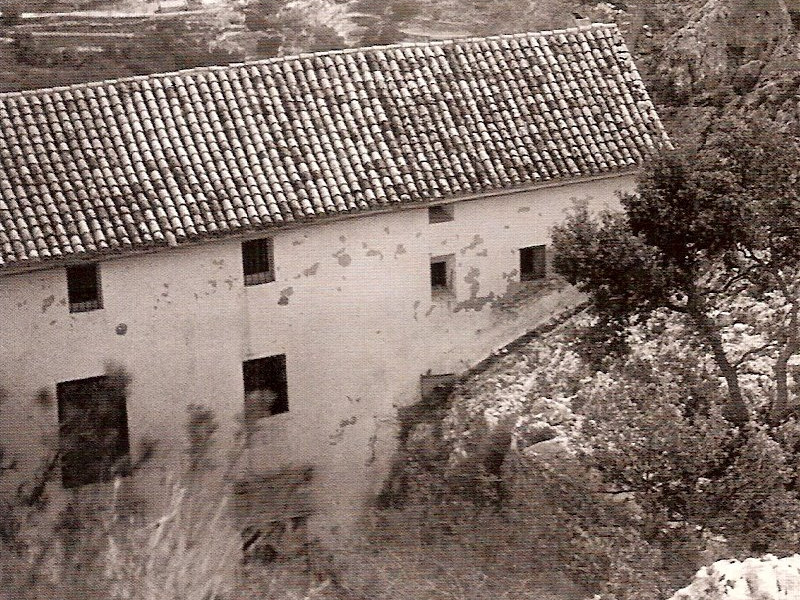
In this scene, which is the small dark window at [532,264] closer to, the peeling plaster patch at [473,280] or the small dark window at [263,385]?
the peeling plaster patch at [473,280]

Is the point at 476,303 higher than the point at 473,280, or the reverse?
the point at 473,280

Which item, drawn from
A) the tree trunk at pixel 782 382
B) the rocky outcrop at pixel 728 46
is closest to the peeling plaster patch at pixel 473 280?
the tree trunk at pixel 782 382

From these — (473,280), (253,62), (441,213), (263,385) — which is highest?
(253,62)

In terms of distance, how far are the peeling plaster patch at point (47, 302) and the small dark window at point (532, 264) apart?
7.05 meters

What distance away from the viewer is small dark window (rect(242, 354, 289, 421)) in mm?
19141

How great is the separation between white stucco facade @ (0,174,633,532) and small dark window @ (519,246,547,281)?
0.31 metres

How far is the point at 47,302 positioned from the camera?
17.4 meters

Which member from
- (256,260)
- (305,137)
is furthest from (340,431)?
(305,137)

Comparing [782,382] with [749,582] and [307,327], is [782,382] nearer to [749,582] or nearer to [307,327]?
[307,327]

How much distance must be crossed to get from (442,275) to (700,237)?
14.4 feet

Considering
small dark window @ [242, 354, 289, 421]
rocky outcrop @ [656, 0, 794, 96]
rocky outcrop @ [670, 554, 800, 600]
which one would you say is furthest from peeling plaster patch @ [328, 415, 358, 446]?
rocky outcrop @ [656, 0, 794, 96]

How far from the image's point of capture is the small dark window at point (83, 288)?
17.7 m

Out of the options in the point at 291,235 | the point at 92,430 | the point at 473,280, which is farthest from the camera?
the point at 473,280

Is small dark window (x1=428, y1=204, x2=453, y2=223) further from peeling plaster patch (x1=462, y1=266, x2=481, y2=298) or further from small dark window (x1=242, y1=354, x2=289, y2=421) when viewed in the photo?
small dark window (x1=242, y1=354, x2=289, y2=421)
